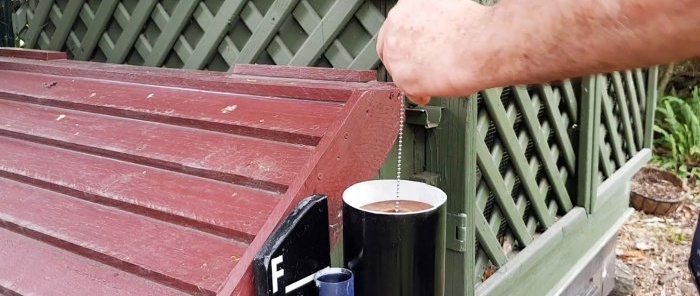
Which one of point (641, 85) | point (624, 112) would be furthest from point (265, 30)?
point (641, 85)

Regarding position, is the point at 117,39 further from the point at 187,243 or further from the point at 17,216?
the point at 187,243

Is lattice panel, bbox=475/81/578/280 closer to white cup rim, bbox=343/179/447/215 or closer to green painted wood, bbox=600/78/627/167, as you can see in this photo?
green painted wood, bbox=600/78/627/167

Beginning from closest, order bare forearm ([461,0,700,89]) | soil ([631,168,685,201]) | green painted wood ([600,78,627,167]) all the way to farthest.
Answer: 1. bare forearm ([461,0,700,89])
2. green painted wood ([600,78,627,167])
3. soil ([631,168,685,201])

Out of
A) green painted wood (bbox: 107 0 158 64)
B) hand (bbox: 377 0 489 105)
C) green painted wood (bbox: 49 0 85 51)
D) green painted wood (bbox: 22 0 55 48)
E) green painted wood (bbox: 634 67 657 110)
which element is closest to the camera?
hand (bbox: 377 0 489 105)

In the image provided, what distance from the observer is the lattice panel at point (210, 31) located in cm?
251

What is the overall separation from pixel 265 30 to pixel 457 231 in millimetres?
1156

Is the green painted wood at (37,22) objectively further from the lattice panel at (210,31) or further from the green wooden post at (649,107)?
the green wooden post at (649,107)

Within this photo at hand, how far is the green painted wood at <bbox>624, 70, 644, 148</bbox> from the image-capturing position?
476 cm

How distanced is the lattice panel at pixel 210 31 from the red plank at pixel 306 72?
11 cm

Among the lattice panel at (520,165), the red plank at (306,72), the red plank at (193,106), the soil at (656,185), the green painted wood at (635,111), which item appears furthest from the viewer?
the soil at (656,185)

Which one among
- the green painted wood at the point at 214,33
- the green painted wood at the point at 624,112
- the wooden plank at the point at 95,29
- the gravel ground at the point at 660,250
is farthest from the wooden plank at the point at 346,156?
the gravel ground at the point at 660,250

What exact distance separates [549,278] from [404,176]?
1.46 metres

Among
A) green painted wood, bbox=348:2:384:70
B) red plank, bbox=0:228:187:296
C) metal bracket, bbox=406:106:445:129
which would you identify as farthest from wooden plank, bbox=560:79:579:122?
red plank, bbox=0:228:187:296

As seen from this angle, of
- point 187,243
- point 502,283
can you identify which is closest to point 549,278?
point 502,283
